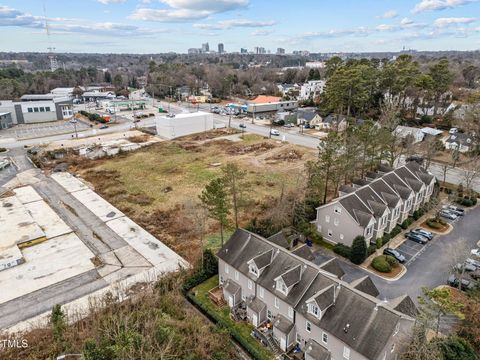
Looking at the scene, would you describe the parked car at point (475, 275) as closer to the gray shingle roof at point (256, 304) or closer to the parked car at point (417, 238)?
the parked car at point (417, 238)

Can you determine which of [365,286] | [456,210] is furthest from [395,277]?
[456,210]

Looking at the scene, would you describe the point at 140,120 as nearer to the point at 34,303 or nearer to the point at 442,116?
the point at 34,303

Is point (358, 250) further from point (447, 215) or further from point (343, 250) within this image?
point (447, 215)

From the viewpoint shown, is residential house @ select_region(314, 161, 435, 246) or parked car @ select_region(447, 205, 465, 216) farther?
parked car @ select_region(447, 205, 465, 216)

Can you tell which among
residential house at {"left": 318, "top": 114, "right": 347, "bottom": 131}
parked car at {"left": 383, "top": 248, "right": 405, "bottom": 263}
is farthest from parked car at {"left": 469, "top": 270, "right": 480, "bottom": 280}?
residential house at {"left": 318, "top": 114, "right": 347, "bottom": 131}

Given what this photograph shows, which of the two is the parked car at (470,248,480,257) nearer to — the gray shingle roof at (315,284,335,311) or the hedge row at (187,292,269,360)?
the gray shingle roof at (315,284,335,311)

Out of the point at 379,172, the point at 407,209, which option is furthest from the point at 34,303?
the point at 379,172

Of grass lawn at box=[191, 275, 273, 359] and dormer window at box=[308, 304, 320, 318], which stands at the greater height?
dormer window at box=[308, 304, 320, 318]
